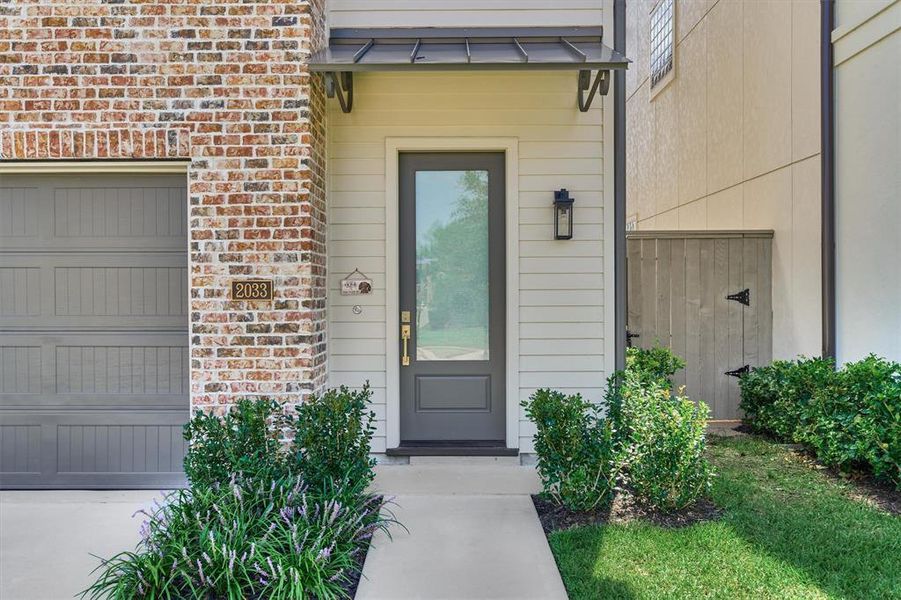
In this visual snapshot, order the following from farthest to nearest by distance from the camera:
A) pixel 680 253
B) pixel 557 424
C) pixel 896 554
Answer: pixel 680 253 < pixel 557 424 < pixel 896 554

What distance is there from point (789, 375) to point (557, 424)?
258 cm

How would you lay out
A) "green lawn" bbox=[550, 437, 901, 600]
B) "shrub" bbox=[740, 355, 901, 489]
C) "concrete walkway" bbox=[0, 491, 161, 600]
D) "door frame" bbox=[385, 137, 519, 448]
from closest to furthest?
"green lawn" bbox=[550, 437, 901, 600] < "concrete walkway" bbox=[0, 491, 161, 600] < "shrub" bbox=[740, 355, 901, 489] < "door frame" bbox=[385, 137, 519, 448]

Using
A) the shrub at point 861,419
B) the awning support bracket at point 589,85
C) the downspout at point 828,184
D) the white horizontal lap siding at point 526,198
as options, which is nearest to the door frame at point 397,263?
the white horizontal lap siding at point 526,198

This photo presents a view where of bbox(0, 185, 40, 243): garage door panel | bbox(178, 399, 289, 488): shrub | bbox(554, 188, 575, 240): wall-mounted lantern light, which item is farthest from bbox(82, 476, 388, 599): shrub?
bbox(554, 188, 575, 240): wall-mounted lantern light

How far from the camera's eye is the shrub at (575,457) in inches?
140

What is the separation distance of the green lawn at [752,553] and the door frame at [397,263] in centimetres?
138

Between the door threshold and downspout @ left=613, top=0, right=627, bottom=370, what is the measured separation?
1094 millimetres

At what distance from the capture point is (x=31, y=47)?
3.88m

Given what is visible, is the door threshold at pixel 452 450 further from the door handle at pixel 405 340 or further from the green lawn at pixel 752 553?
the green lawn at pixel 752 553

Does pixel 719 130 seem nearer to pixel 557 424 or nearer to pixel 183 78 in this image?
pixel 557 424

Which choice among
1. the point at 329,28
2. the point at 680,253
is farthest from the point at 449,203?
the point at 680,253

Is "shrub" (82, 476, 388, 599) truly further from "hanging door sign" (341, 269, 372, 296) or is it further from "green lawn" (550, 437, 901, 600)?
"hanging door sign" (341, 269, 372, 296)

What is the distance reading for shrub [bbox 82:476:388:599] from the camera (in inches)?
102


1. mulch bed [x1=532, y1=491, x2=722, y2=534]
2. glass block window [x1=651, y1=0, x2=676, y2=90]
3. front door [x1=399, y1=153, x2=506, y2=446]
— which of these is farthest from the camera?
glass block window [x1=651, y1=0, x2=676, y2=90]
